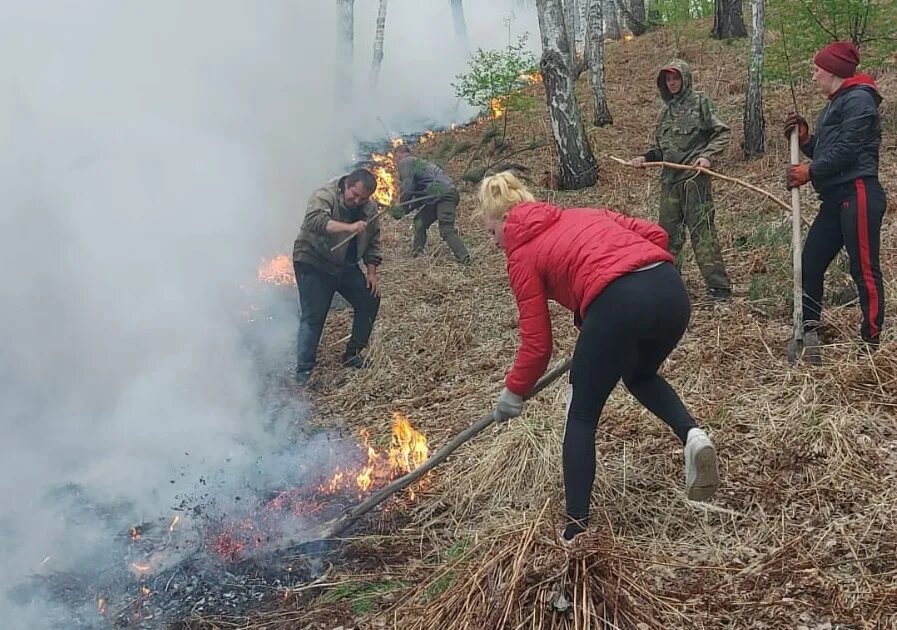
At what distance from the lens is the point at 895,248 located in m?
6.65

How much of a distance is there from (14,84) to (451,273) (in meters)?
4.84

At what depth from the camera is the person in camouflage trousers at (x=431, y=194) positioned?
30.8 feet

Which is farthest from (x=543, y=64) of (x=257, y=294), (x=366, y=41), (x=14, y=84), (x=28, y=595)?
(x=366, y=41)

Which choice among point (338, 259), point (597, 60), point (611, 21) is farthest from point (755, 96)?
point (611, 21)

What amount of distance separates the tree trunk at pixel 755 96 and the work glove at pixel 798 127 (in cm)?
476

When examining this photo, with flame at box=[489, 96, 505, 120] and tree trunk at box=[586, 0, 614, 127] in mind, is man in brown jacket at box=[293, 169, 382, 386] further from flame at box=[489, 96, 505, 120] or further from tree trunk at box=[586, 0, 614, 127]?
tree trunk at box=[586, 0, 614, 127]

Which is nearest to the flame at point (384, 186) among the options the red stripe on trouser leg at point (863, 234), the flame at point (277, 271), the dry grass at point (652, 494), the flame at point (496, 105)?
the flame at point (277, 271)

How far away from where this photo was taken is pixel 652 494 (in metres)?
3.99

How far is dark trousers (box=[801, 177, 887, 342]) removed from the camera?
14.7ft

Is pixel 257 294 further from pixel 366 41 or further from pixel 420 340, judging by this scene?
pixel 366 41

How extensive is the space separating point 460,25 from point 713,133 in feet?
86.0

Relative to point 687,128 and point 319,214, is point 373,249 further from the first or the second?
point 687,128

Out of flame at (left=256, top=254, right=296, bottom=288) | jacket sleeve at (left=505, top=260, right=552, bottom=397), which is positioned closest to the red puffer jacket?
jacket sleeve at (left=505, top=260, right=552, bottom=397)

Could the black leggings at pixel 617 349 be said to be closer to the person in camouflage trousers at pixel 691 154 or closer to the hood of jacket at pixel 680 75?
the person in camouflage trousers at pixel 691 154
